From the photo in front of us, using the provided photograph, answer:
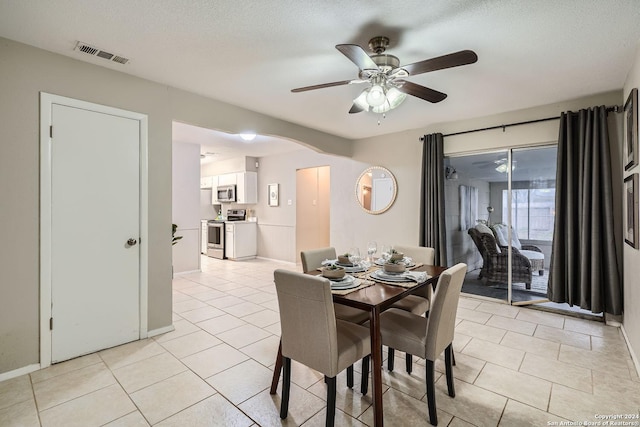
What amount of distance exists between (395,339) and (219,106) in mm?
2941

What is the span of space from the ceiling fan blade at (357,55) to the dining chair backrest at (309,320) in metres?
1.28

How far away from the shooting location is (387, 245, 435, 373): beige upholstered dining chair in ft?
7.90

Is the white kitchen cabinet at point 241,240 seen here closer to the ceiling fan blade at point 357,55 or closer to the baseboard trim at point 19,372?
the baseboard trim at point 19,372

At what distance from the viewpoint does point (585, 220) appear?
3.34 meters

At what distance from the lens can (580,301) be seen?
11.1 feet

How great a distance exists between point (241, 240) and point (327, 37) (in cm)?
580

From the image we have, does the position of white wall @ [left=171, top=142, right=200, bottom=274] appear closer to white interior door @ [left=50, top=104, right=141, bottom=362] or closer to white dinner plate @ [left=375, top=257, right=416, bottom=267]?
white interior door @ [left=50, top=104, right=141, bottom=362]

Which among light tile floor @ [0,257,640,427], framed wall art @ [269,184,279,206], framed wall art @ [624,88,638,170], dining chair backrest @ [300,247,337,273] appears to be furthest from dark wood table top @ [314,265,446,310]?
framed wall art @ [269,184,279,206]

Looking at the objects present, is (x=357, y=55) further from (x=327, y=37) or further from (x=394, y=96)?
(x=394, y=96)

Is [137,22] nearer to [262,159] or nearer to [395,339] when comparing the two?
[395,339]

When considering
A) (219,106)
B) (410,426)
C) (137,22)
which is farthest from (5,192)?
(410,426)

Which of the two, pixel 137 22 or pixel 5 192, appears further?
pixel 5 192

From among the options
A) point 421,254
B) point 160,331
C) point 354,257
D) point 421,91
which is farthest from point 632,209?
point 160,331

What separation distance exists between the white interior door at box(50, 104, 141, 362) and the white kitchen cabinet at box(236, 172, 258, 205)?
177 inches
